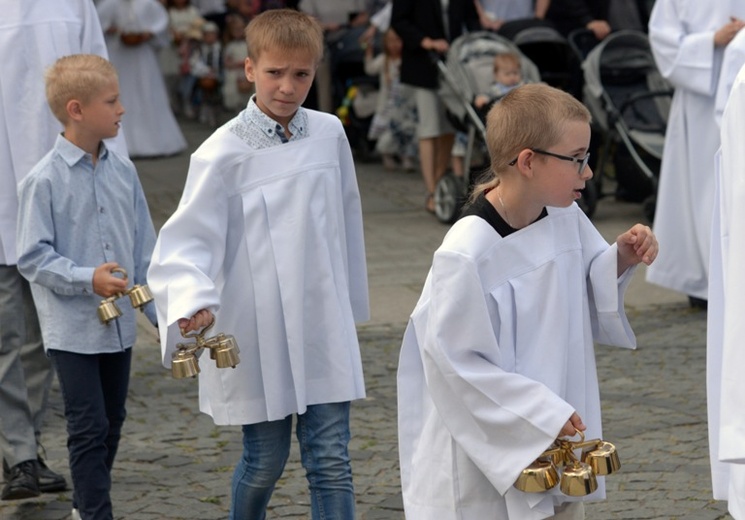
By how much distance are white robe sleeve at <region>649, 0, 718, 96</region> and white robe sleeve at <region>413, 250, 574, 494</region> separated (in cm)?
507

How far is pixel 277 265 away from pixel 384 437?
199 centimetres

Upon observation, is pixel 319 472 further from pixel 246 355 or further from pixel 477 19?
pixel 477 19

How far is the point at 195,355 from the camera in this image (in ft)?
12.6

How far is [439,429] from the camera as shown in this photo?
3514 mm

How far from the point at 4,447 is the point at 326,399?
65.0 inches

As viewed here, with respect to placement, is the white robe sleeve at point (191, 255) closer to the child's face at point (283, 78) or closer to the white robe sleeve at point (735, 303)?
the child's face at point (283, 78)

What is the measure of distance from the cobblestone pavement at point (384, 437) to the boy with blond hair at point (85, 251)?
527 millimetres

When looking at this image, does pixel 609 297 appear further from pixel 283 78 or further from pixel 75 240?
pixel 75 240

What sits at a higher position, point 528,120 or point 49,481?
point 528,120

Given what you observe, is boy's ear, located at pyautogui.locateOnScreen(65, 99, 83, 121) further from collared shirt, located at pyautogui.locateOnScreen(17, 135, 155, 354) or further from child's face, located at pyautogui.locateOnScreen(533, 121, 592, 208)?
child's face, located at pyautogui.locateOnScreen(533, 121, 592, 208)

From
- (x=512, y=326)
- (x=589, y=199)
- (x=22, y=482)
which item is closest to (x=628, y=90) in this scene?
(x=589, y=199)

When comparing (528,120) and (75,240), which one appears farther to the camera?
(75,240)

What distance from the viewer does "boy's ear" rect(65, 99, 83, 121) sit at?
482 centimetres

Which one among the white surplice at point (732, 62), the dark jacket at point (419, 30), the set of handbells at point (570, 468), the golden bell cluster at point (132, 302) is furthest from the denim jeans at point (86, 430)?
the dark jacket at point (419, 30)
